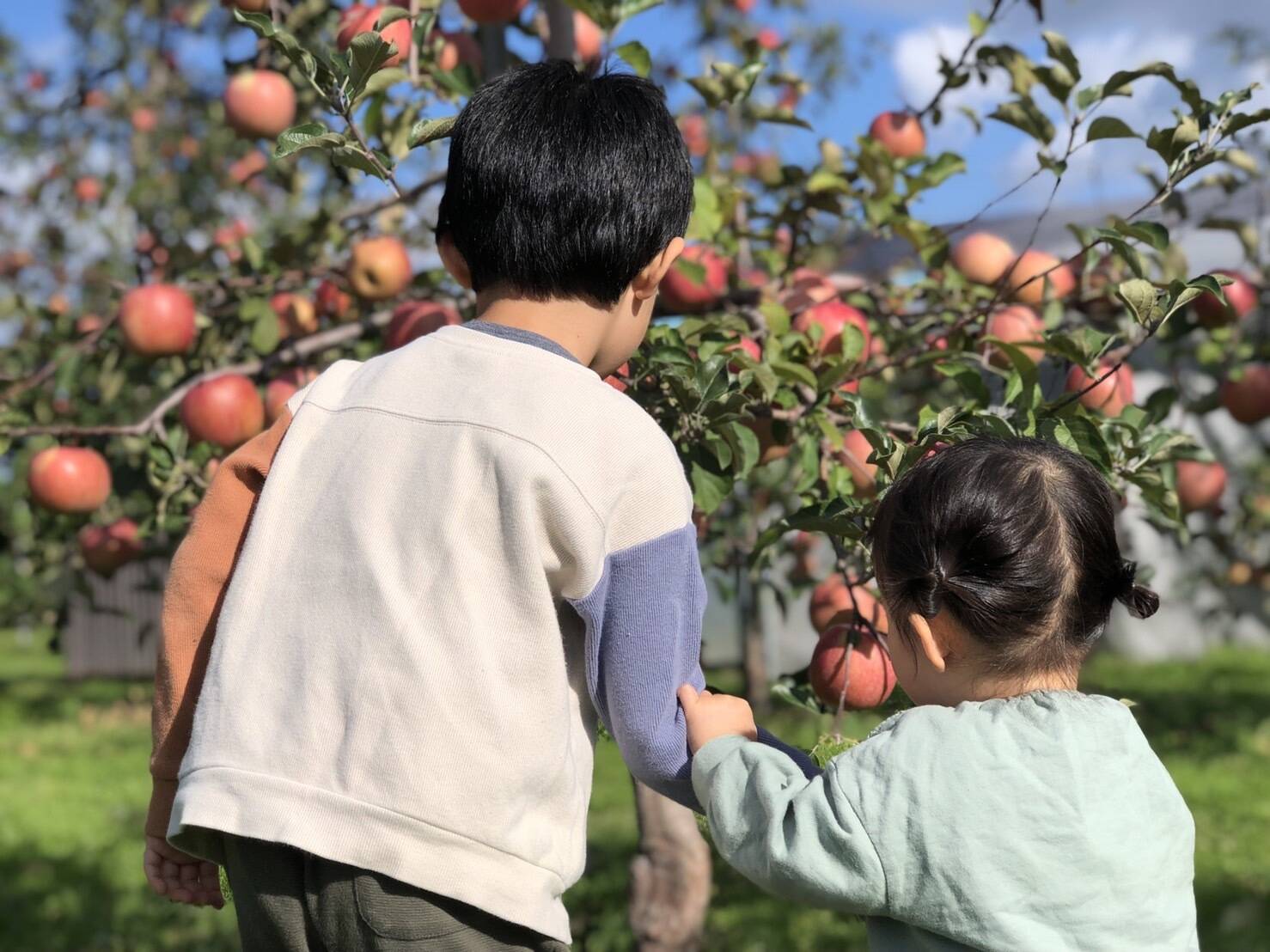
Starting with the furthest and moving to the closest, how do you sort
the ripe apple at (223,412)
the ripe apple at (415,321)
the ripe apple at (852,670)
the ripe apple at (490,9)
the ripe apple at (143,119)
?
the ripe apple at (143,119) → the ripe apple at (490,9) → the ripe apple at (223,412) → the ripe apple at (415,321) → the ripe apple at (852,670)

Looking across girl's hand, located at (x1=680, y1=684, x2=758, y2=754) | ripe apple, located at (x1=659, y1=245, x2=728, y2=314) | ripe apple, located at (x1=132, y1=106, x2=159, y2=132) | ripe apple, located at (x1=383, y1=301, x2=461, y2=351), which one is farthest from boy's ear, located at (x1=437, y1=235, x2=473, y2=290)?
ripe apple, located at (x1=132, y1=106, x2=159, y2=132)

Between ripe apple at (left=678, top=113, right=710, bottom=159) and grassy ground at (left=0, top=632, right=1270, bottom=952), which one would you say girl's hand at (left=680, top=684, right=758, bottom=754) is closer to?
grassy ground at (left=0, top=632, right=1270, bottom=952)

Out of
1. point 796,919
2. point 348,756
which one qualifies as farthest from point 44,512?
point 796,919

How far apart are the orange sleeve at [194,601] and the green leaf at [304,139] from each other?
12.4 inches

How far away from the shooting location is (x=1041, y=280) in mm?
2145

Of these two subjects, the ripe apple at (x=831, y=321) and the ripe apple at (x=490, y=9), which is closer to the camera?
the ripe apple at (x=831, y=321)

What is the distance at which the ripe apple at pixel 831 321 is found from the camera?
5.91 ft

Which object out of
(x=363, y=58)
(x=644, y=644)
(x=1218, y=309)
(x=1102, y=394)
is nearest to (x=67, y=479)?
(x=363, y=58)

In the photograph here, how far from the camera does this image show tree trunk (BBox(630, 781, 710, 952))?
91.7 inches

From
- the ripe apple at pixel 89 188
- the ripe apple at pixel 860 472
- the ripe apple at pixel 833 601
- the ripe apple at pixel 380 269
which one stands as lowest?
the ripe apple at pixel 89 188

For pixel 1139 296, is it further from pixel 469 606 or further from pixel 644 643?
pixel 469 606

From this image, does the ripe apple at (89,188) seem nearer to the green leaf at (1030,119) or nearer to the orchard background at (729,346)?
the orchard background at (729,346)

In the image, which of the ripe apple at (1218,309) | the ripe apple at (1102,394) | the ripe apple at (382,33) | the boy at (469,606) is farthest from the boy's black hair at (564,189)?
the ripe apple at (1218,309)

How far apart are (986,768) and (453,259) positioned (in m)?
0.65
